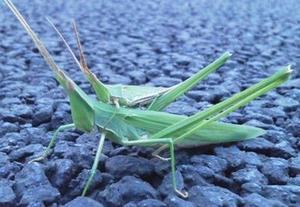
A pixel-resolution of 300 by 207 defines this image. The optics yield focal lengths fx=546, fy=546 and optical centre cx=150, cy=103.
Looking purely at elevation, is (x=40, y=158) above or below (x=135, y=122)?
below

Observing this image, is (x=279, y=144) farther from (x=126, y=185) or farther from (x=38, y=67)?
(x=38, y=67)

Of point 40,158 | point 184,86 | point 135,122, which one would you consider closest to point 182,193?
point 135,122

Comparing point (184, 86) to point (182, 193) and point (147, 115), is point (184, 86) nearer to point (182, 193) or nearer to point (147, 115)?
point (147, 115)

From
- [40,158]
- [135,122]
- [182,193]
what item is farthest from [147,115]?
[40,158]

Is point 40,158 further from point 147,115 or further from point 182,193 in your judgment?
point 182,193

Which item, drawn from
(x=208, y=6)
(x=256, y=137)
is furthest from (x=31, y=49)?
(x=208, y=6)

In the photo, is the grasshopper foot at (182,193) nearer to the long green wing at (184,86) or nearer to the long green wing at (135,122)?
the long green wing at (135,122)

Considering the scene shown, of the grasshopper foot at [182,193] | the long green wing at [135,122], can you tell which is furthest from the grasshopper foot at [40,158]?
the grasshopper foot at [182,193]

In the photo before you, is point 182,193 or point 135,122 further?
point 135,122

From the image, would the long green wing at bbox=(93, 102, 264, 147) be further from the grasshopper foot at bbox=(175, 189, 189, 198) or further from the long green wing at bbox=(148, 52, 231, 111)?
the grasshopper foot at bbox=(175, 189, 189, 198)
